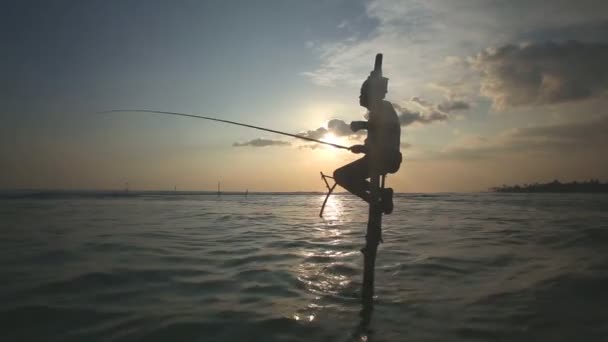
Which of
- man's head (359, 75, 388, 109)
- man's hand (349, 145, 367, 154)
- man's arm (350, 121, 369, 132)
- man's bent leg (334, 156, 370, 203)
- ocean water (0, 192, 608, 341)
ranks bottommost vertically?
ocean water (0, 192, 608, 341)

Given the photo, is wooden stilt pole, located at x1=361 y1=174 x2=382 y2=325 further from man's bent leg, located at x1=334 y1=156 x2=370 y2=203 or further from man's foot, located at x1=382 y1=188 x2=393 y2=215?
man's bent leg, located at x1=334 y1=156 x2=370 y2=203

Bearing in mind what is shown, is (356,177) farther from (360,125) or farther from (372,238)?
(372,238)

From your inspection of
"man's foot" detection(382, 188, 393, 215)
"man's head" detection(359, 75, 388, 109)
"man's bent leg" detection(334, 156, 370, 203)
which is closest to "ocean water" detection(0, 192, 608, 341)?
"man's foot" detection(382, 188, 393, 215)

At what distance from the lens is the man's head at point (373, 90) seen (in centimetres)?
560

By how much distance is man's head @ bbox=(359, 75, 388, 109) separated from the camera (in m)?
5.60

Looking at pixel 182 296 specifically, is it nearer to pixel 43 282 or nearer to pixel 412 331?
pixel 43 282

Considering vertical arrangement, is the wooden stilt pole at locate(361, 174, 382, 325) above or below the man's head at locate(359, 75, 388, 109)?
below

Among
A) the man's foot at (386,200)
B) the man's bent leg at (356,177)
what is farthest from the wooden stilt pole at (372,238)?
the man's bent leg at (356,177)

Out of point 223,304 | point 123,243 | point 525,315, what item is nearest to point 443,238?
point 525,315

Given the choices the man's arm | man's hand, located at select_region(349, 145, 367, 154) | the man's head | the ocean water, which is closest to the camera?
the ocean water

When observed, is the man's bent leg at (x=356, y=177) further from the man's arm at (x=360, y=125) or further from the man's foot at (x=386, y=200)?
the man's arm at (x=360, y=125)

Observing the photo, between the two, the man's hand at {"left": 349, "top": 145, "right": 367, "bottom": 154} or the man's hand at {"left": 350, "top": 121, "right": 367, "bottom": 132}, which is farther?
the man's hand at {"left": 349, "top": 145, "right": 367, "bottom": 154}

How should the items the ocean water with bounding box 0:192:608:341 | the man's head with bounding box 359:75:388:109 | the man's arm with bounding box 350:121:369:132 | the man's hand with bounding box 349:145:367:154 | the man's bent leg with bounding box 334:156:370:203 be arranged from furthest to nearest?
the man's bent leg with bounding box 334:156:370:203
the man's hand with bounding box 349:145:367:154
the man's arm with bounding box 350:121:369:132
the man's head with bounding box 359:75:388:109
the ocean water with bounding box 0:192:608:341

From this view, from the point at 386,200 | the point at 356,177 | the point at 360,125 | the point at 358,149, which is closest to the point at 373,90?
the point at 360,125
